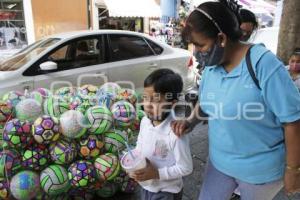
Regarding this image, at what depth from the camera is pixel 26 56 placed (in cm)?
441

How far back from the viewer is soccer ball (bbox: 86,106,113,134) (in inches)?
91.3

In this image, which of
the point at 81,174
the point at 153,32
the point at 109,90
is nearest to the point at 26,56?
the point at 109,90

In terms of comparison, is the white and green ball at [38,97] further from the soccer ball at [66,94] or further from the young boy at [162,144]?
the young boy at [162,144]

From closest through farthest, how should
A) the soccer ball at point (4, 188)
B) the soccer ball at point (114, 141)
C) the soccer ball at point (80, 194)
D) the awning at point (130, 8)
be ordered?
the soccer ball at point (4, 188) < the soccer ball at point (114, 141) < the soccer ball at point (80, 194) < the awning at point (130, 8)

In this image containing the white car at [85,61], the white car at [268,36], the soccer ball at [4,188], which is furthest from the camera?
the white car at [268,36]

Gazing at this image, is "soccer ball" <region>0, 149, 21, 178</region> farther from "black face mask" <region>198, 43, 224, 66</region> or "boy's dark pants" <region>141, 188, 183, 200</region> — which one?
"black face mask" <region>198, 43, 224, 66</region>

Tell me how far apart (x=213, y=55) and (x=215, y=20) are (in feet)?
0.54

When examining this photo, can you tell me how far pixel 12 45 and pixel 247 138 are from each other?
9.42m

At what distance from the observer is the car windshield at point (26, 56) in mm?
4231

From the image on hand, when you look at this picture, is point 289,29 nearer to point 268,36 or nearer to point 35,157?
point 35,157

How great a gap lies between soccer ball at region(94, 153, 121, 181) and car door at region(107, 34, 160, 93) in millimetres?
2575

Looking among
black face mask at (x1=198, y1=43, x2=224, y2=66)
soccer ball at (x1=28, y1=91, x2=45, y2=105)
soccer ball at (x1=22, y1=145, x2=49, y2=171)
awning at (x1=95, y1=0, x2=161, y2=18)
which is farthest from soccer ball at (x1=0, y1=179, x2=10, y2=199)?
awning at (x1=95, y1=0, x2=161, y2=18)

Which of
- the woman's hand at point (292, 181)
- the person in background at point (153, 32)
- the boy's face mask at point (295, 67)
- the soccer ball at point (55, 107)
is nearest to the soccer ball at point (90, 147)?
the soccer ball at point (55, 107)

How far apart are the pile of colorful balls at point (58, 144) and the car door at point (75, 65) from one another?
1.65m
